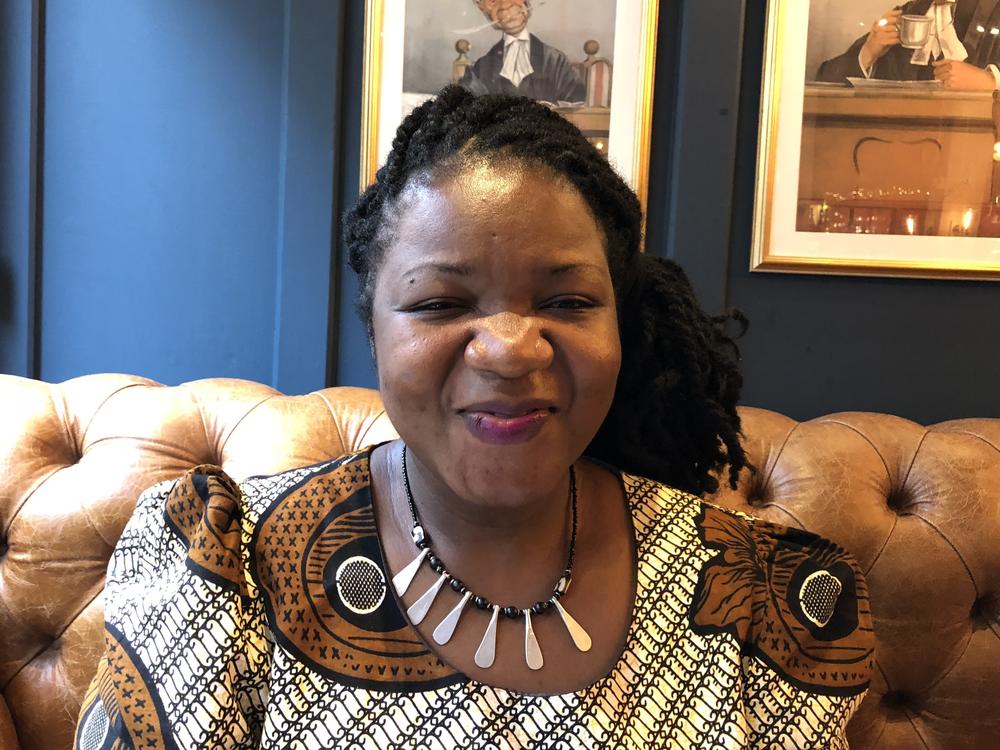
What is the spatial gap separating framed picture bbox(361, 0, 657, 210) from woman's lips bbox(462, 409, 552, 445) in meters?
0.97

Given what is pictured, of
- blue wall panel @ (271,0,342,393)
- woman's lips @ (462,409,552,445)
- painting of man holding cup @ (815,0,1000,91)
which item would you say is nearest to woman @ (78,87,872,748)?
woman's lips @ (462,409,552,445)

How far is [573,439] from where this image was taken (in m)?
0.74

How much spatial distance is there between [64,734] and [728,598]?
1.11m

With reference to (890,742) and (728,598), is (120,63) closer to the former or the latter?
(728,598)

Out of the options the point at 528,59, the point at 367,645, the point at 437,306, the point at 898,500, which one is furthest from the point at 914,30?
the point at 367,645

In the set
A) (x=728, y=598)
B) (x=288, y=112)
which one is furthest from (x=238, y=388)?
(x=728, y=598)

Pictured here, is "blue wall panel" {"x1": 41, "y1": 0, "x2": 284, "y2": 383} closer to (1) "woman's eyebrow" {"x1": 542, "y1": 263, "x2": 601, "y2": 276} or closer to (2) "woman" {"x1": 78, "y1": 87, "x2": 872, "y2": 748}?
(2) "woman" {"x1": 78, "y1": 87, "x2": 872, "y2": 748}

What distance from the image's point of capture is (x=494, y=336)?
2.29 feet

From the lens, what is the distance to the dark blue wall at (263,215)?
152 cm

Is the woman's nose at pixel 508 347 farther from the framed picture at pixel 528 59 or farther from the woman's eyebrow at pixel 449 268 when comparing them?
the framed picture at pixel 528 59

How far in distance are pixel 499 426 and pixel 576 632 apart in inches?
10.1

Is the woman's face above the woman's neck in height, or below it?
above

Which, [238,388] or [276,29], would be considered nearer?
[238,388]

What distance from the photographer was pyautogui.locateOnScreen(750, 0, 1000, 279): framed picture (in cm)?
148
